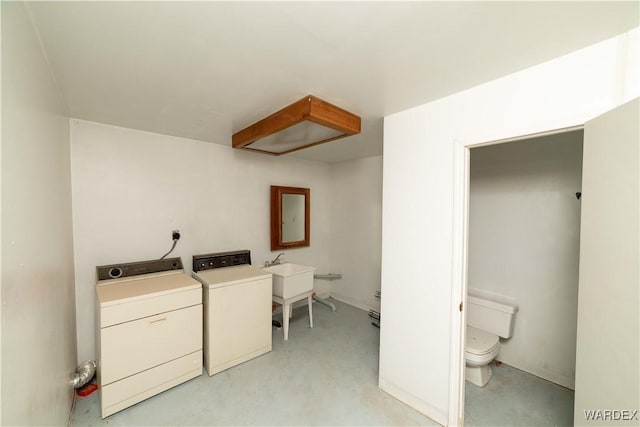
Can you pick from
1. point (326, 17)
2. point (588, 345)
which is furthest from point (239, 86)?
point (588, 345)

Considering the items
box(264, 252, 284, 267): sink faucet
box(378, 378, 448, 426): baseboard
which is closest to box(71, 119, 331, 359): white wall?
box(264, 252, 284, 267): sink faucet

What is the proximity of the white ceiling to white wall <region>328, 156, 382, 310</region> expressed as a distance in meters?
1.85

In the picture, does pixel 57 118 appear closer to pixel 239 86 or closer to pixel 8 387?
pixel 239 86

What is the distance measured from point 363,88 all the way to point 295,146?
3.84 ft

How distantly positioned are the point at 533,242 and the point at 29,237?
10.7ft

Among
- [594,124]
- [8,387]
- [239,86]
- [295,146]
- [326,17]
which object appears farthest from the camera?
[295,146]

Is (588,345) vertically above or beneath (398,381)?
above

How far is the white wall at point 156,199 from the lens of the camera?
2.08 metres

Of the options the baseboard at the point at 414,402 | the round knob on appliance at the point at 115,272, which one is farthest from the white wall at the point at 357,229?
the round knob on appliance at the point at 115,272

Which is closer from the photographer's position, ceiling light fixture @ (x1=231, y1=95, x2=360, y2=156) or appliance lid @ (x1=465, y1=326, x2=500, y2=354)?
ceiling light fixture @ (x1=231, y1=95, x2=360, y2=156)

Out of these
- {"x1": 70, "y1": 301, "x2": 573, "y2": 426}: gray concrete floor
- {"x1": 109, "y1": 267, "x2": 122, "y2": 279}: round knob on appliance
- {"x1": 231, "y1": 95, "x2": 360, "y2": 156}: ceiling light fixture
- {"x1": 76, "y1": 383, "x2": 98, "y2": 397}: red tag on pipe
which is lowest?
{"x1": 70, "y1": 301, "x2": 573, "y2": 426}: gray concrete floor

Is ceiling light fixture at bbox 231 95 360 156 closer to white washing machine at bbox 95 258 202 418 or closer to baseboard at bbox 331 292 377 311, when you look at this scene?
white washing machine at bbox 95 258 202 418

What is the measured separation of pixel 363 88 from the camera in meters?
1.51

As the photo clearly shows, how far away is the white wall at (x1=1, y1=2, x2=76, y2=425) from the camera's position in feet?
2.48
